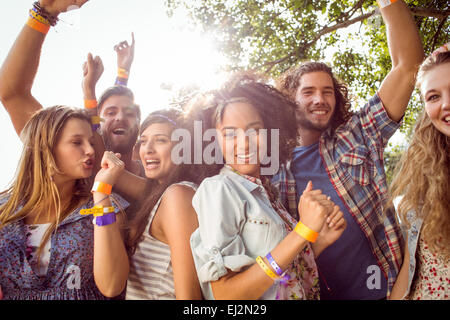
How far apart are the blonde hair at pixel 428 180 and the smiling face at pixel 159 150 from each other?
1.16m

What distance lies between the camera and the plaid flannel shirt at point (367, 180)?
1.86 m

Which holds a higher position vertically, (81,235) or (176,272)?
(81,235)

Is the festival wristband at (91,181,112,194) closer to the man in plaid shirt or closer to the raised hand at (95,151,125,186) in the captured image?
the raised hand at (95,151,125,186)

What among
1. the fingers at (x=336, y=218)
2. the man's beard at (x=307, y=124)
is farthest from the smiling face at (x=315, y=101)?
the fingers at (x=336, y=218)

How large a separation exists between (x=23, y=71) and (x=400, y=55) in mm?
2015

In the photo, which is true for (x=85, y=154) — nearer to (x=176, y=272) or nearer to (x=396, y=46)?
(x=176, y=272)

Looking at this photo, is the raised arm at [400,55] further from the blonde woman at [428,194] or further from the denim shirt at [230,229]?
the denim shirt at [230,229]

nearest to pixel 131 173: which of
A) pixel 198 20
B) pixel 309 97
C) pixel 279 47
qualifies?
pixel 309 97

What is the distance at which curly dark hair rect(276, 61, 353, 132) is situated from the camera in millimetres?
2096

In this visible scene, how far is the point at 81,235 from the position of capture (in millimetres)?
1789

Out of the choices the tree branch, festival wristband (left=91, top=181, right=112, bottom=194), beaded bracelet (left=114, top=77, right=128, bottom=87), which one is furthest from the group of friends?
the tree branch

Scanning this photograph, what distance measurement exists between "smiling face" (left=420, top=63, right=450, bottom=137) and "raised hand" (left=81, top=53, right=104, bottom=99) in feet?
5.78
